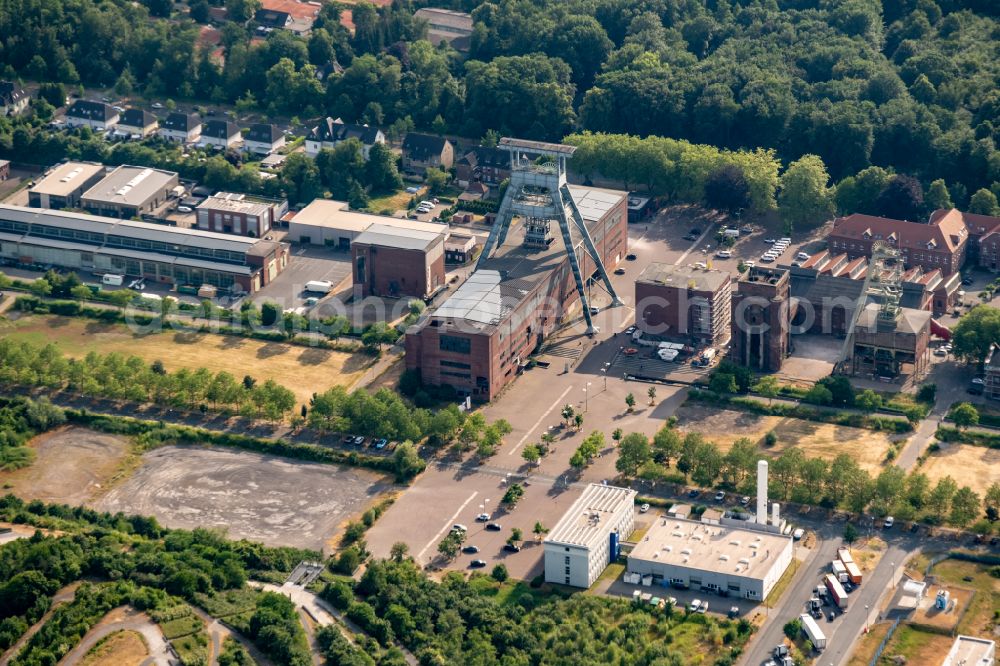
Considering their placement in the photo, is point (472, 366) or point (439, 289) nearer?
point (472, 366)

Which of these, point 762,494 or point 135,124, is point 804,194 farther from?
point 135,124

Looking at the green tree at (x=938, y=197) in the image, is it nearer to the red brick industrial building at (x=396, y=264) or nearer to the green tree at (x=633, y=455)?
the red brick industrial building at (x=396, y=264)

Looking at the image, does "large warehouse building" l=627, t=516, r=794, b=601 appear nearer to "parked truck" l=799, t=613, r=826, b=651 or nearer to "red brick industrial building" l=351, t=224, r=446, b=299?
"parked truck" l=799, t=613, r=826, b=651

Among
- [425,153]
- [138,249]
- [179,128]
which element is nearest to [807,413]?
[425,153]

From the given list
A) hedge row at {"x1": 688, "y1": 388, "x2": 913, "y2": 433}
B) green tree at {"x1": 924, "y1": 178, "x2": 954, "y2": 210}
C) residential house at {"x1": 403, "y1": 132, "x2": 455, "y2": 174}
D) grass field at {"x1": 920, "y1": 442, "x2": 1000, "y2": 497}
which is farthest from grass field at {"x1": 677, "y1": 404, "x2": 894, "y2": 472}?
residential house at {"x1": 403, "y1": 132, "x2": 455, "y2": 174}

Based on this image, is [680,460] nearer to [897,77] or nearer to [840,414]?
[840,414]

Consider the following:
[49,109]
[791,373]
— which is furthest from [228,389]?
[49,109]
